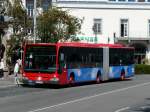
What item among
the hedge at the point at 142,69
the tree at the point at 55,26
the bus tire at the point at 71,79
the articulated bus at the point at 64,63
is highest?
the tree at the point at 55,26

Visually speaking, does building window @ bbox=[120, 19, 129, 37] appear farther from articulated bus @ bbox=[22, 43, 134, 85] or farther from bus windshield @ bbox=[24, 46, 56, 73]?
bus windshield @ bbox=[24, 46, 56, 73]

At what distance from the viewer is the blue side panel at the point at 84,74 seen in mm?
34997

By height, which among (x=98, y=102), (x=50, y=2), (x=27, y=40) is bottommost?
(x=98, y=102)

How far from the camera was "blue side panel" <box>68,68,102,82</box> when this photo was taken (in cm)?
3500

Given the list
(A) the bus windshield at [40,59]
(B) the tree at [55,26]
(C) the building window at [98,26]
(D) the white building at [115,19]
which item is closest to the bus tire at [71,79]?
(A) the bus windshield at [40,59]

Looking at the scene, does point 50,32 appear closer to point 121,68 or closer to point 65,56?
point 121,68

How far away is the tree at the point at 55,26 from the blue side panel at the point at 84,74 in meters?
9.77

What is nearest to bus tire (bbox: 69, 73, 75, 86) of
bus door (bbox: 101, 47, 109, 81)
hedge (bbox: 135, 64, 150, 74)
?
bus door (bbox: 101, 47, 109, 81)

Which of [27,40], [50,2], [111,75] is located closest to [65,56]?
[111,75]

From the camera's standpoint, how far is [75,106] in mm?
20594

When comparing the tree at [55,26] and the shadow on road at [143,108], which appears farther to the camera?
the tree at [55,26]

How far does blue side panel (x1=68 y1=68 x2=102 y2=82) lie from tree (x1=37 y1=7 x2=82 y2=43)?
9.77m

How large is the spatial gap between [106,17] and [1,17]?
1088 inches

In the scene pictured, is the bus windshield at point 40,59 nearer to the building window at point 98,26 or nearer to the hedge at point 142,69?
the hedge at point 142,69
